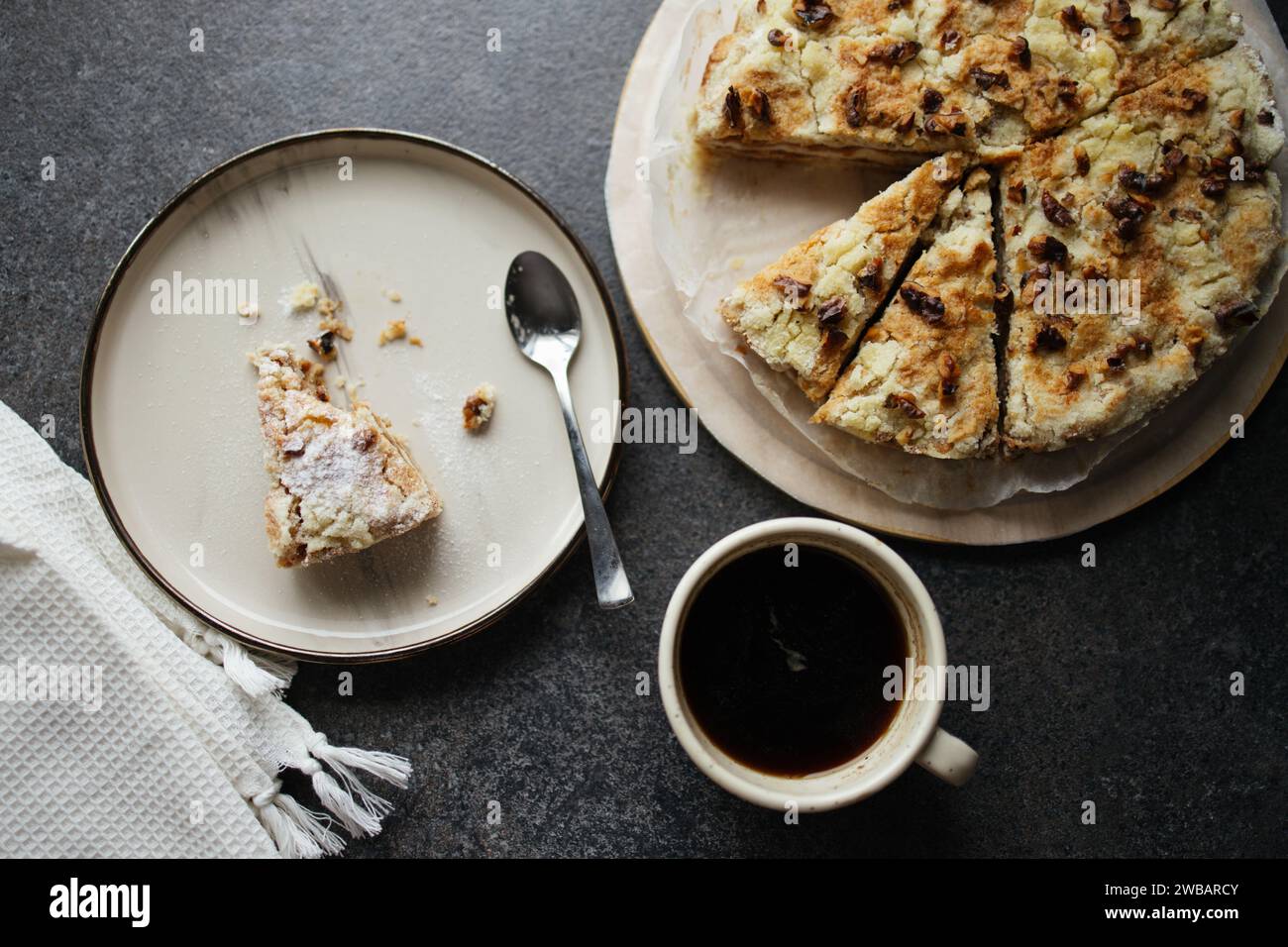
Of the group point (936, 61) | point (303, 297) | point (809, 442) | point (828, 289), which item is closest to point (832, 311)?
point (828, 289)

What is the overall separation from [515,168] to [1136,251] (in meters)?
1.69

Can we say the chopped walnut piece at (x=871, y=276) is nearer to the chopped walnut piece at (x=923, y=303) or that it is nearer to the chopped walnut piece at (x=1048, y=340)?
the chopped walnut piece at (x=923, y=303)

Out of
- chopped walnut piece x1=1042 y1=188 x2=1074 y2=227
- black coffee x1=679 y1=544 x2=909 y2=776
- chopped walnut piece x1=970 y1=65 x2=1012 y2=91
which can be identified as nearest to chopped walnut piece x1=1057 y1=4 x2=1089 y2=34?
chopped walnut piece x1=970 y1=65 x2=1012 y2=91

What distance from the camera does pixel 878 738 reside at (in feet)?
7.06

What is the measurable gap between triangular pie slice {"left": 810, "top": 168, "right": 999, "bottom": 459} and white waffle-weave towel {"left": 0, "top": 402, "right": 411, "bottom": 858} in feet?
5.24

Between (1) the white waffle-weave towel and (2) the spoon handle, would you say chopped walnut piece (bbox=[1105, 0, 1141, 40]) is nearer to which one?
(2) the spoon handle

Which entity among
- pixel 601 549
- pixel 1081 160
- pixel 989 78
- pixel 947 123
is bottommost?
pixel 601 549

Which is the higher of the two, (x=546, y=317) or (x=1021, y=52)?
(x=1021, y=52)

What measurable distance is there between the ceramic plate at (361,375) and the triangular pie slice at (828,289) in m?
0.39

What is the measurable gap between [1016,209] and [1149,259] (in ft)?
1.15

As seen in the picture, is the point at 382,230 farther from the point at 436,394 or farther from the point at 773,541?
the point at 773,541

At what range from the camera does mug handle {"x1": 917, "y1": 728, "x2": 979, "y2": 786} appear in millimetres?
1979

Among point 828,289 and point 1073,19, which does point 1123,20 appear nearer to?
point 1073,19

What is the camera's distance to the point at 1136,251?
2.30m
